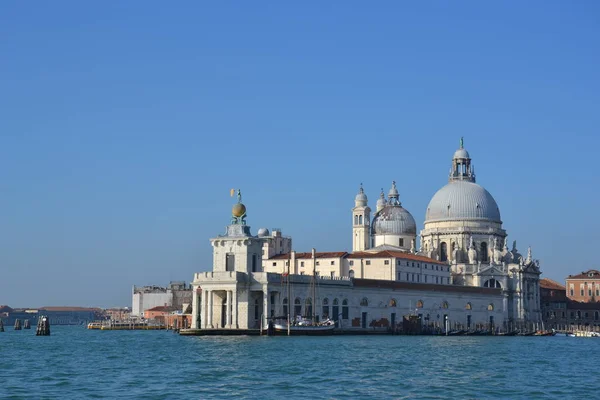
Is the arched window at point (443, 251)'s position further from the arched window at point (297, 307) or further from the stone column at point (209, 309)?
the stone column at point (209, 309)

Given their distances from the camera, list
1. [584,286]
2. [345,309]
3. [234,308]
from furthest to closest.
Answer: [584,286]
[345,309]
[234,308]

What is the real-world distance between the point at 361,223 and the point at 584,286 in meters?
41.7

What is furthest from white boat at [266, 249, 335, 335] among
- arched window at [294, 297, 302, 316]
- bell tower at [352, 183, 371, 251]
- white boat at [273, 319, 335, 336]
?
bell tower at [352, 183, 371, 251]

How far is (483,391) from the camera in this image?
43531mm

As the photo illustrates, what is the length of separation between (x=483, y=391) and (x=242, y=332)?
163 ft

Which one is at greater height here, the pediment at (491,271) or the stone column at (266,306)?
the pediment at (491,271)

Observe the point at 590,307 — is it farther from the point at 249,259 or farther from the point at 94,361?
the point at 94,361

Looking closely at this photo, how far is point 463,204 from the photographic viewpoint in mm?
136750

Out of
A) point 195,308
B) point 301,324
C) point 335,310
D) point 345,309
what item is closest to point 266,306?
point 301,324

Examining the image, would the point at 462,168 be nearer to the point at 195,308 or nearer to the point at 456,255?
the point at 456,255

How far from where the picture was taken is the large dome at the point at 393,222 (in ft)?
448

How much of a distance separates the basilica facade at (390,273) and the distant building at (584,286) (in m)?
20.3

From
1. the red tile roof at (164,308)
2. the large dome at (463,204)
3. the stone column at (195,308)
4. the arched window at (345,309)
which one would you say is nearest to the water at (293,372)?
the stone column at (195,308)

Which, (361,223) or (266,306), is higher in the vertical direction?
(361,223)
